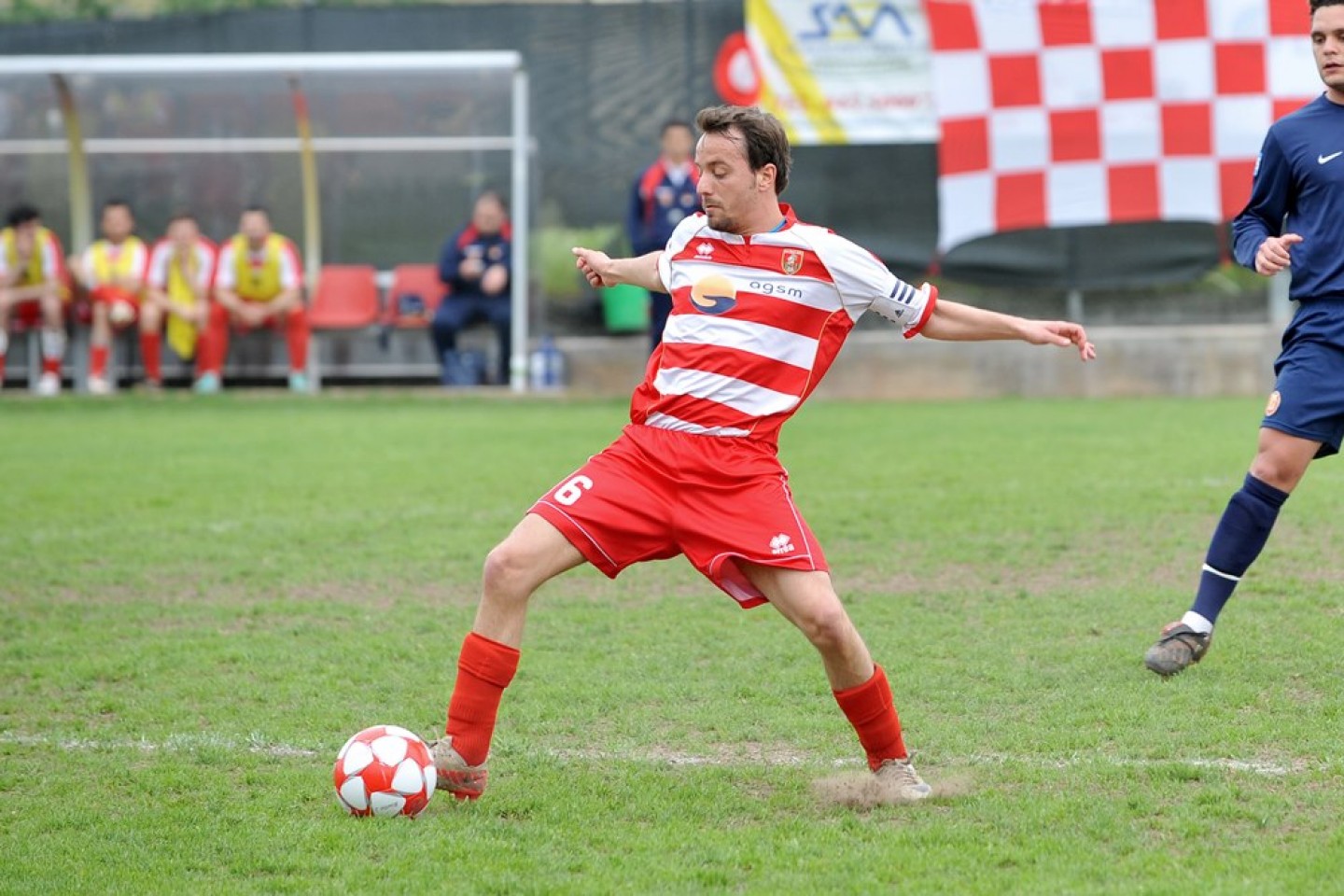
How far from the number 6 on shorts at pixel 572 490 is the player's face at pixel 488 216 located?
11.0m

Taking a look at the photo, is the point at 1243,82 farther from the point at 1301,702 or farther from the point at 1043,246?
the point at 1301,702

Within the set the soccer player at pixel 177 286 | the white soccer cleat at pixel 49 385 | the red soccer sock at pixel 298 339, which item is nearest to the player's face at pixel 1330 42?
the red soccer sock at pixel 298 339

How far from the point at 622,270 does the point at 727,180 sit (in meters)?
0.47

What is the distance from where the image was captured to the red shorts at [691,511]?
13.6ft

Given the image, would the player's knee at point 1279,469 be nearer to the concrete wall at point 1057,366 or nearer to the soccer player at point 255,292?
the concrete wall at point 1057,366

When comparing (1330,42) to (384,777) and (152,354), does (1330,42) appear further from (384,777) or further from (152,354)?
(152,354)

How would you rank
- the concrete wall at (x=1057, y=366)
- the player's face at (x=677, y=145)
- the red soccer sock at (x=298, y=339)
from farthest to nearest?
the red soccer sock at (x=298, y=339)
the concrete wall at (x=1057, y=366)
the player's face at (x=677, y=145)

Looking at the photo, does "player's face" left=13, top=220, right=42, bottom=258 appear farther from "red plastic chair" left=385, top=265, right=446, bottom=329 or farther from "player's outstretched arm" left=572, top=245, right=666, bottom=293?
"player's outstretched arm" left=572, top=245, right=666, bottom=293

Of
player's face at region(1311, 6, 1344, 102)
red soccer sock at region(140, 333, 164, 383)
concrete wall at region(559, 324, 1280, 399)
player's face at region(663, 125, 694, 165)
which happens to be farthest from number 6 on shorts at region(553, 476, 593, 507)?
red soccer sock at region(140, 333, 164, 383)

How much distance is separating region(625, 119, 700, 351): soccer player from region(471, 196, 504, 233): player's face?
1.97 m

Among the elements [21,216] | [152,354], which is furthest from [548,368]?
[21,216]

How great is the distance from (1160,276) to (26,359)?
10.0 metres

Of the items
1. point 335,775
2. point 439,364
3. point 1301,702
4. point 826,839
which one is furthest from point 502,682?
point 439,364

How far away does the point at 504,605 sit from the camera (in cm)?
416
